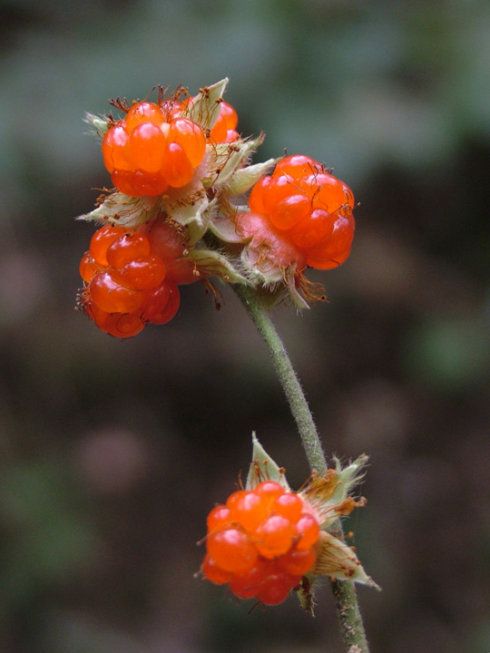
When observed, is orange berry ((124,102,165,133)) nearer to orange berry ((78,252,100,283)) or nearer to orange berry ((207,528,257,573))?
orange berry ((78,252,100,283))

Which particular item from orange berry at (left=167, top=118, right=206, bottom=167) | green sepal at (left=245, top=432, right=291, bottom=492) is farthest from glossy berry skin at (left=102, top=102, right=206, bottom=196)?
green sepal at (left=245, top=432, right=291, bottom=492)

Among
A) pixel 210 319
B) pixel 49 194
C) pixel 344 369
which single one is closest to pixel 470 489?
pixel 344 369

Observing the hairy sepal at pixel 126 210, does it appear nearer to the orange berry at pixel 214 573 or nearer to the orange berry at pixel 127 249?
the orange berry at pixel 127 249

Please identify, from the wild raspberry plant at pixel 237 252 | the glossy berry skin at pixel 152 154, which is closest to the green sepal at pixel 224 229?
the wild raspberry plant at pixel 237 252

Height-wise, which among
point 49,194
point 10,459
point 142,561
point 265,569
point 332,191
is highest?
point 332,191

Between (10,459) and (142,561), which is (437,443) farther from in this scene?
(10,459)

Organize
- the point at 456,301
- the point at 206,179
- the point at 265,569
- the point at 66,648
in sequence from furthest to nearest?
the point at 456,301
the point at 66,648
the point at 206,179
the point at 265,569
